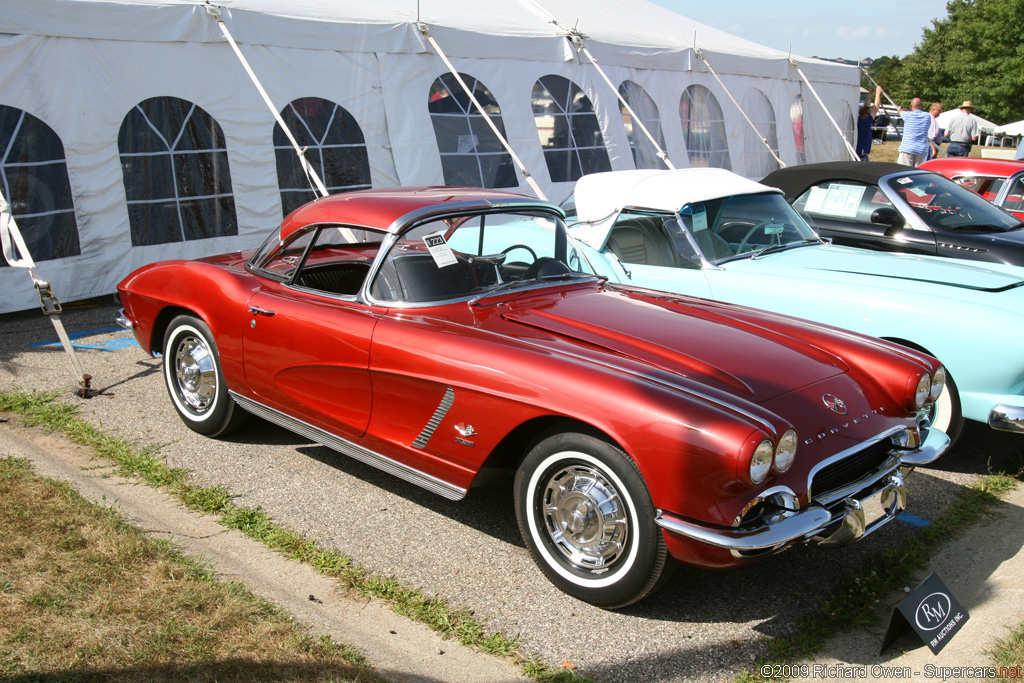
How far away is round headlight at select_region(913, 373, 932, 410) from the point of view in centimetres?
354

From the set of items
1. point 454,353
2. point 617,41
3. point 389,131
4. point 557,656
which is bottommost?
point 557,656

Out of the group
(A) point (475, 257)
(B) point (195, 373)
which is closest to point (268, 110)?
(B) point (195, 373)

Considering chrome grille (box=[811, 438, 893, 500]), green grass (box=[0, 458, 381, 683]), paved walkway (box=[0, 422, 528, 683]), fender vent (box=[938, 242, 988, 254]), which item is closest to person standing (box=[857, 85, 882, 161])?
fender vent (box=[938, 242, 988, 254])

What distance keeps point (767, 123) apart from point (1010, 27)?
118 feet

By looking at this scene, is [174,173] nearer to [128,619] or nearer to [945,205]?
[128,619]

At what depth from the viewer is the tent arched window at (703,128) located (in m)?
13.8

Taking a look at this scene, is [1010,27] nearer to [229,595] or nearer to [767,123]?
[767,123]

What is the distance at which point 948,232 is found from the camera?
6.68 metres

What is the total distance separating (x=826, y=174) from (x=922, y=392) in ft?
14.3

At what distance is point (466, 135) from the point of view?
10539 millimetres

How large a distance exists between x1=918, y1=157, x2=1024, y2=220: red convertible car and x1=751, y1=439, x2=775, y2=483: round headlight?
7.17 meters

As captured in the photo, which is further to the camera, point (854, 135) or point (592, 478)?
point (854, 135)

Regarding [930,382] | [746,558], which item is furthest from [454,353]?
[930,382]

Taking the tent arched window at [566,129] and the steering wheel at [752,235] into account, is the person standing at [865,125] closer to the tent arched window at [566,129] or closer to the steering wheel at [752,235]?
the tent arched window at [566,129]
